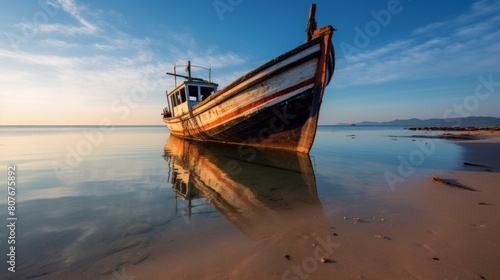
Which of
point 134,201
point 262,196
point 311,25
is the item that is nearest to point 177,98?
point 311,25

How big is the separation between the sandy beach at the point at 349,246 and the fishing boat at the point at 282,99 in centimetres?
608

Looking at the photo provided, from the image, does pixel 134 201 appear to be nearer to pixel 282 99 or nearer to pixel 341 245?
pixel 341 245

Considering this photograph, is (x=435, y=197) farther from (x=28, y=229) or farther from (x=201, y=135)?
(x=201, y=135)

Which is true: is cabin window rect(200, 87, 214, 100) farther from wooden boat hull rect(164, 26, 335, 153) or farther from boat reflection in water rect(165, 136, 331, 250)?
boat reflection in water rect(165, 136, 331, 250)

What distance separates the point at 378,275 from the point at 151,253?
210 cm

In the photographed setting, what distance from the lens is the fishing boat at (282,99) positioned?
8648 mm

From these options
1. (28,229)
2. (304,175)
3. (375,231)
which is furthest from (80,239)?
(304,175)

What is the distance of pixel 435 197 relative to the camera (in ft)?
13.4

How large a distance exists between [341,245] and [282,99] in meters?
7.48

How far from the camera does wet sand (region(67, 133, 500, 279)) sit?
78.1 inches

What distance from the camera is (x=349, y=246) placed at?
2.40 metres

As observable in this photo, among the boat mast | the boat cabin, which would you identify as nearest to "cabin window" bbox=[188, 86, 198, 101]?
the boat cabin

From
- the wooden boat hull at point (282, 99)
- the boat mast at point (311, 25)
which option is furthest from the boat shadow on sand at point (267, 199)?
the boat mast at point (311, 25)

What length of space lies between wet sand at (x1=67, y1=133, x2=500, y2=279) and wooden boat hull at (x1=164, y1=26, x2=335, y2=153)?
6013 millimetres
